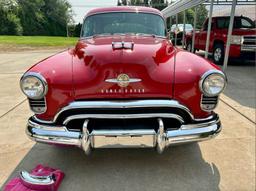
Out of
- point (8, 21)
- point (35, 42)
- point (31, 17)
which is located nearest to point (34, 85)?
point (35, 42)

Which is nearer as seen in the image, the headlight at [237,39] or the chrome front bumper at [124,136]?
the chrome front bumper at [124,136]

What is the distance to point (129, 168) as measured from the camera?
10.2ft

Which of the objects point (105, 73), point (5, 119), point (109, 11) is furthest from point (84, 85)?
point (5, 119)

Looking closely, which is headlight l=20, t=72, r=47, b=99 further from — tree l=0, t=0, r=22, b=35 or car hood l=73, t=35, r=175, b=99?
tree l=0, t=0, r=22, b=35

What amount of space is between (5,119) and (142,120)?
9.04 ft

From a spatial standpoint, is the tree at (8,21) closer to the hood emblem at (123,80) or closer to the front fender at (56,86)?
the front fender at (56,86)

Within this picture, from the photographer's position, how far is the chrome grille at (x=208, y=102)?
2867mm

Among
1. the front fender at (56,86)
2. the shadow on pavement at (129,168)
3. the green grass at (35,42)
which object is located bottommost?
the green grass at (35,42)

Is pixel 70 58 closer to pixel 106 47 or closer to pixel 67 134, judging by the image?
pixel 106 47

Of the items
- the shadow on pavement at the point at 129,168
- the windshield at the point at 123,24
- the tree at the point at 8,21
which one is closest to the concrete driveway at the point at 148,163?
the shadow on pavement at the point at 129,168

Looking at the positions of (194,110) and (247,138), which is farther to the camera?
(247,138)

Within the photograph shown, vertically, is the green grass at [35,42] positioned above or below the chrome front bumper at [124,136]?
below

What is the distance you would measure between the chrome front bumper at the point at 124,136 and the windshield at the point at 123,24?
1.85 metres

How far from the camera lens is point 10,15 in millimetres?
44656
